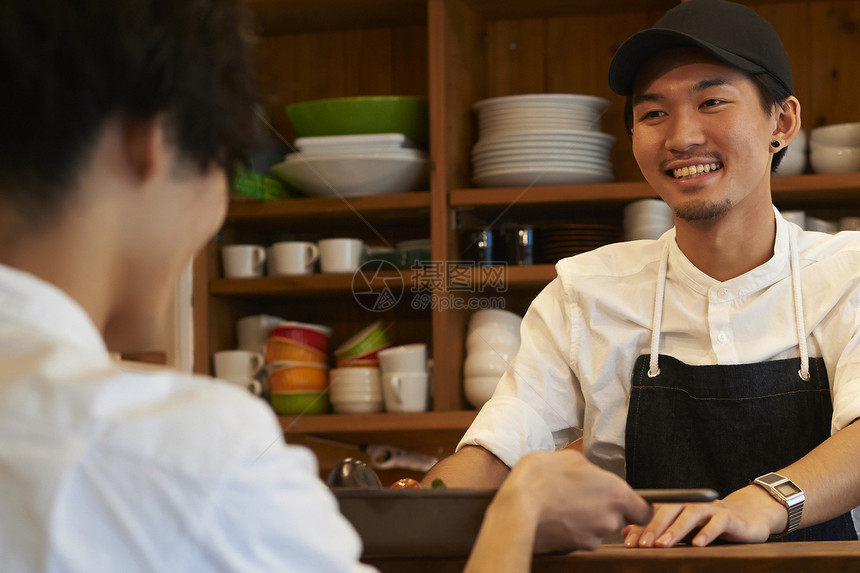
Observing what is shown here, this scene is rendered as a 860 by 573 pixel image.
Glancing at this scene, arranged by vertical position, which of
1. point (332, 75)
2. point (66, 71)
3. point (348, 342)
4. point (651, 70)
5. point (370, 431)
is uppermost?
point (332, 75)

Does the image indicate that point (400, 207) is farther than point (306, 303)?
No

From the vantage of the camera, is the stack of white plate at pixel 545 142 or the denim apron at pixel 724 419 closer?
the denim apron at pixel 724 419

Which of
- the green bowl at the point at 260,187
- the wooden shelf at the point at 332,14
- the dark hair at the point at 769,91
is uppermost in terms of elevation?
the wooden shelf at the point at 332,14

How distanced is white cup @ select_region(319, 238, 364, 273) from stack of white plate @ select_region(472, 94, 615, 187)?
35 centimetres

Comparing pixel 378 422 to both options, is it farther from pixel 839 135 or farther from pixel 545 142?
pixel 839 135

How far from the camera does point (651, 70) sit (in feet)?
4.48

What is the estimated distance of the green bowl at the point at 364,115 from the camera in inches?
80.0

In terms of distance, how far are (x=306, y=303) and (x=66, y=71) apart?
1875 mm

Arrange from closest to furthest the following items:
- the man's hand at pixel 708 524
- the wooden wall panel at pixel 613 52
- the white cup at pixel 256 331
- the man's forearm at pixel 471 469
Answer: the man's hand at pixel 708 524
the man's forearm at pixel 471 469
the wooden wall panel at pixel 613 52
the white cup at pixel 256 331

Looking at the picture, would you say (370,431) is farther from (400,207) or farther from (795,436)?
(795,436)

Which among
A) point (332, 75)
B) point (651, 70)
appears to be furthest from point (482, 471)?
point (332, 75)

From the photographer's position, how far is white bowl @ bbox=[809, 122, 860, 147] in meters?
1.91

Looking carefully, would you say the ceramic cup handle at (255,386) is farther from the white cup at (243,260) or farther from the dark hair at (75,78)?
the dark hair at (75,78)

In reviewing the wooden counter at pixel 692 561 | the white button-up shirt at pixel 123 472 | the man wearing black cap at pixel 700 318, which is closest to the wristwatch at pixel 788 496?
the man wearing black cap at pixel 700 318
